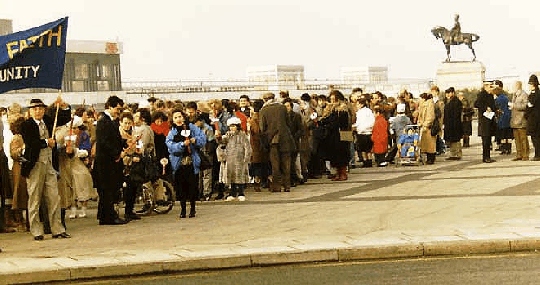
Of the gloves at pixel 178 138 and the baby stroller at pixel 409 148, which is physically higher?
the gloves at pixel 178 138

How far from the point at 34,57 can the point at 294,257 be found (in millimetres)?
5262

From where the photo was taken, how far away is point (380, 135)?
1040 inches

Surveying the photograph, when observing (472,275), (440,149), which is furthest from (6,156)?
(440,149)

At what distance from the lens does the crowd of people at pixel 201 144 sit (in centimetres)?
1488

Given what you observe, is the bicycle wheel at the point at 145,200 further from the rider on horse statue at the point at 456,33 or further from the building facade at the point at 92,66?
the building facade at the point at 92,66

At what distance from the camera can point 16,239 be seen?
47.9 ft

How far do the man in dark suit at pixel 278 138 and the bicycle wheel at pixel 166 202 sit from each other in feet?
10.7

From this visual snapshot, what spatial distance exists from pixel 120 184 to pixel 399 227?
4422 mm

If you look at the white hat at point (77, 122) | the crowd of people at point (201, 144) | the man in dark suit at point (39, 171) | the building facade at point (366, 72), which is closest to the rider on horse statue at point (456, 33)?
the crowd of people at point (201, 144)

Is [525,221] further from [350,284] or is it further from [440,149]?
[440,149]

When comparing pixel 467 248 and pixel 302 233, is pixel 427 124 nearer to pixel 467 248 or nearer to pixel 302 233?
pixel 302 233

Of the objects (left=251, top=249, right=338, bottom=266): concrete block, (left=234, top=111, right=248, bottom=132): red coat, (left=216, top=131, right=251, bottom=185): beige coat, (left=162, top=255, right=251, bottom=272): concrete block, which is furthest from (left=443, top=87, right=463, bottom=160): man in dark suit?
(left=162, top=255, right=251, bottom=272): concrete block

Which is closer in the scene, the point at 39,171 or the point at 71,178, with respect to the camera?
the point at 39,171

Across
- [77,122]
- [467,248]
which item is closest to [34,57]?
[77,122]
